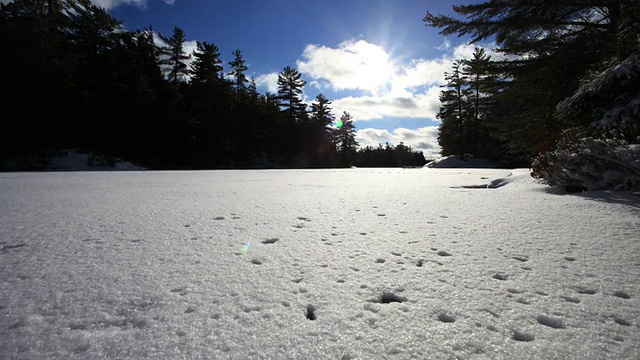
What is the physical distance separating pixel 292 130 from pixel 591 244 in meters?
26.1

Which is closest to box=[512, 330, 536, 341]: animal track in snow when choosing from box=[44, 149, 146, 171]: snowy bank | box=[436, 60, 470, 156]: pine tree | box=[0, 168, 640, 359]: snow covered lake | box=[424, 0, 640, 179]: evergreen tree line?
box=[0, 168, 640, 359]: snow covered lake

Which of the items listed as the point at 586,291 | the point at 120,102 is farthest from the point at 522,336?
the point at 120,102

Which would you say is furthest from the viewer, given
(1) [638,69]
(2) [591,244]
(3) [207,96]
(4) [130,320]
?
(3) [207,96]

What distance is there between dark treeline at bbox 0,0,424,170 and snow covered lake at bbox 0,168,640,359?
1649 centimetres

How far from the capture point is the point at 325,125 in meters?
29.6

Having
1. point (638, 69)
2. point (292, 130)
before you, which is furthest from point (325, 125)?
point (638, 69)

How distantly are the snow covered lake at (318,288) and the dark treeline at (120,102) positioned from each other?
54.1 ft

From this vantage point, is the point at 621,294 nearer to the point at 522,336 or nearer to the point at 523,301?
the point at 523,301

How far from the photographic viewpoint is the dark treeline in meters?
13.7

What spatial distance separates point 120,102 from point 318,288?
70.7 ft

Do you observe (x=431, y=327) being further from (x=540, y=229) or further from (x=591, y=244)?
(x=540, y=229)

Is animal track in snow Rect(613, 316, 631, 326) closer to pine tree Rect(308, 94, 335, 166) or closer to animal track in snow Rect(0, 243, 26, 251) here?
animal track in snow Rect(0, 243, 26, 251)

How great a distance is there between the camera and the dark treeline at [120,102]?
1371 centimetres

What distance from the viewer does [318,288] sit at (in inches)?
36.8
